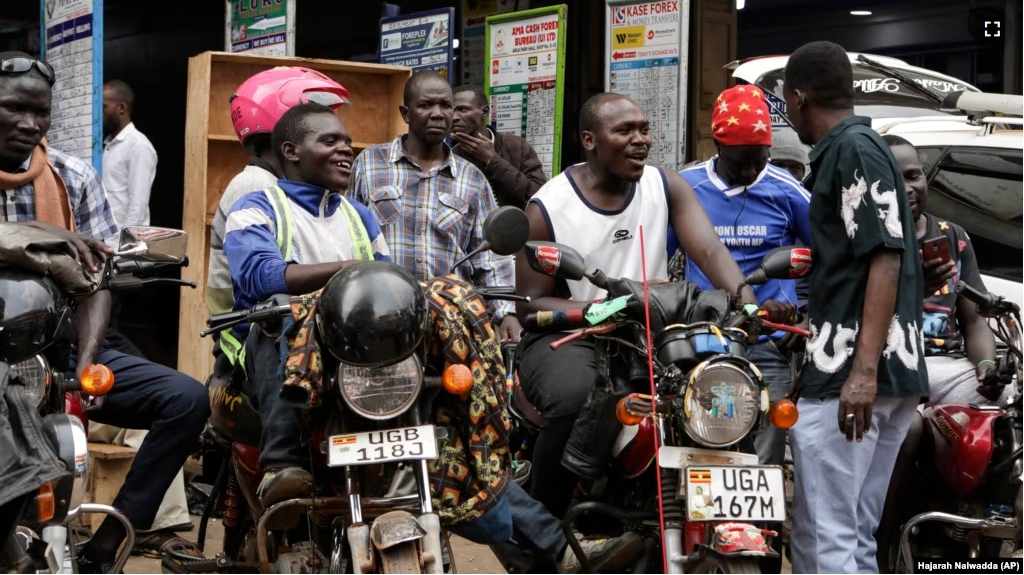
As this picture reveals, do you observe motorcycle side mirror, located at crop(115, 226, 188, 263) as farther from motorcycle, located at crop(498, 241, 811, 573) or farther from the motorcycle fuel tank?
the motorcycle fuel tank

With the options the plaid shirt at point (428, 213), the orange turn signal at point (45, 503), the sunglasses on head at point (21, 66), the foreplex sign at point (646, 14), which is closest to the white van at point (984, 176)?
the foreplex sign at point (646, 14)

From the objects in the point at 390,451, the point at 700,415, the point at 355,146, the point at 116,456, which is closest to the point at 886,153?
the point at 700,415

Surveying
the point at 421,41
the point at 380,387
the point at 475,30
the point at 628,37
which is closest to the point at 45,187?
the point at 380,387

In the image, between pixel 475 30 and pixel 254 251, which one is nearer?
pixel 254 251

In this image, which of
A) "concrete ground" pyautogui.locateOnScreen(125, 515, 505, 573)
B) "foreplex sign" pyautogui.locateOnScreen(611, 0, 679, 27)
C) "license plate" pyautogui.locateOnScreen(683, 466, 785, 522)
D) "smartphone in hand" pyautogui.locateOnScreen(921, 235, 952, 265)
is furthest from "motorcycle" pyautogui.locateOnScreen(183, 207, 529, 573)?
"foreplex sign" pyautogui.locateOnScreen(611, 0, 679, 27)

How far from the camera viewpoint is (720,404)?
3811 millimetres

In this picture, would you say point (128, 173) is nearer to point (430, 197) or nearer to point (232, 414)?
point (430, 197)

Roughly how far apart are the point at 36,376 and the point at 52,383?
79mm

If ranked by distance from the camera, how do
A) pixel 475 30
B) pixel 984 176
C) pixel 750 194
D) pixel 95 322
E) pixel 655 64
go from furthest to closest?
1. pixel 475 30
2. pixel 655 64
3. pixel 984 176
4. pixel 750 194
5. pixel 95 322

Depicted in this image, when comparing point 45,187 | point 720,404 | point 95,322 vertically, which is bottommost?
point 720,404

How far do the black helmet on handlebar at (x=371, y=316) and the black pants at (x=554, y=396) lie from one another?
34.9 inches

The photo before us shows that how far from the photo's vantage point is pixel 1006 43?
11.1m

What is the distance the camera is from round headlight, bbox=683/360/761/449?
3.79 m

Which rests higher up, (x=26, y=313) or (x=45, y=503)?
(x=26, y=313)
